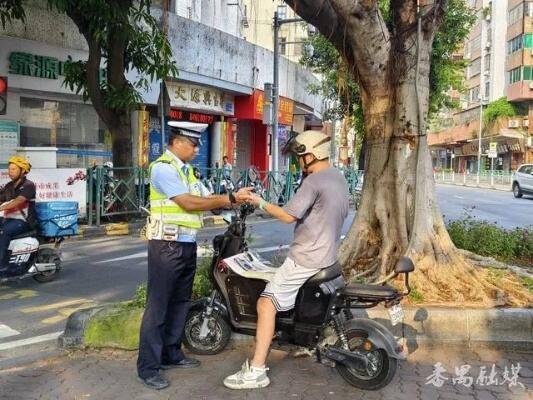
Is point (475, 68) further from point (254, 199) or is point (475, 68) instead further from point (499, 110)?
point (254, 199)

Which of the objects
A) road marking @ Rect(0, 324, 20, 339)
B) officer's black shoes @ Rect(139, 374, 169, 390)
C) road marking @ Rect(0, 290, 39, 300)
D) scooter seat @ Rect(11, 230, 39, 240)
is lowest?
road marking @ Rect(0, 324, 20, 339)

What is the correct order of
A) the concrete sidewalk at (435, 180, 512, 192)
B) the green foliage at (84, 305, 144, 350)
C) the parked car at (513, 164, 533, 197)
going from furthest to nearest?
the concrete sidewalk at (435, 180, 512, 192) → the parked car at (513, 164, 533, 197) → the green foliage at (84, 305, 144, 350)

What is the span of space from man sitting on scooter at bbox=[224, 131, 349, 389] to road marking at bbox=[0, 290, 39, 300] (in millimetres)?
3997

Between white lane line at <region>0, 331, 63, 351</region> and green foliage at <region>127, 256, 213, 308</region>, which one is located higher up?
green foliage at <region>127, 256, 213, 308</region>

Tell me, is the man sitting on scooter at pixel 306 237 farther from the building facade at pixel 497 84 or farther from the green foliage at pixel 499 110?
the green foliage at pixel 499 110

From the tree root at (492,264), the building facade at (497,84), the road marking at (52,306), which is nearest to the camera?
the road marking at (52,306)

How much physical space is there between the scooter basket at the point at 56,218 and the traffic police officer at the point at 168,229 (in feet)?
14.1

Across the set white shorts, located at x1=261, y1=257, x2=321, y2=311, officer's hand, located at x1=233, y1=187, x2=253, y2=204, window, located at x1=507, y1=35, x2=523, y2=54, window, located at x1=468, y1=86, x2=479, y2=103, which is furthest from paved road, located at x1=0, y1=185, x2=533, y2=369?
window, located at x1=468, y1=86, x2=479, y2=103

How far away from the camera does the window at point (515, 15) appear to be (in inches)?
2093

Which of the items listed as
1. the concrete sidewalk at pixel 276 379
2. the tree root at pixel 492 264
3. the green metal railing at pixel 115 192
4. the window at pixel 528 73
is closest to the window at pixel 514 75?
the window at pixel 528 73

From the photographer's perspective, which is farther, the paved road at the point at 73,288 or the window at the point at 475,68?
the window at the point at 475,68

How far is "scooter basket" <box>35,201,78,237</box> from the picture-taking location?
7961 millimetres

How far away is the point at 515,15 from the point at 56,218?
56.3m

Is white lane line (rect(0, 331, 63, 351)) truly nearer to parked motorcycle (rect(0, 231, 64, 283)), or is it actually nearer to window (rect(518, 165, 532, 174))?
parked motorcycle (rect(0, 231, 64, 283))
